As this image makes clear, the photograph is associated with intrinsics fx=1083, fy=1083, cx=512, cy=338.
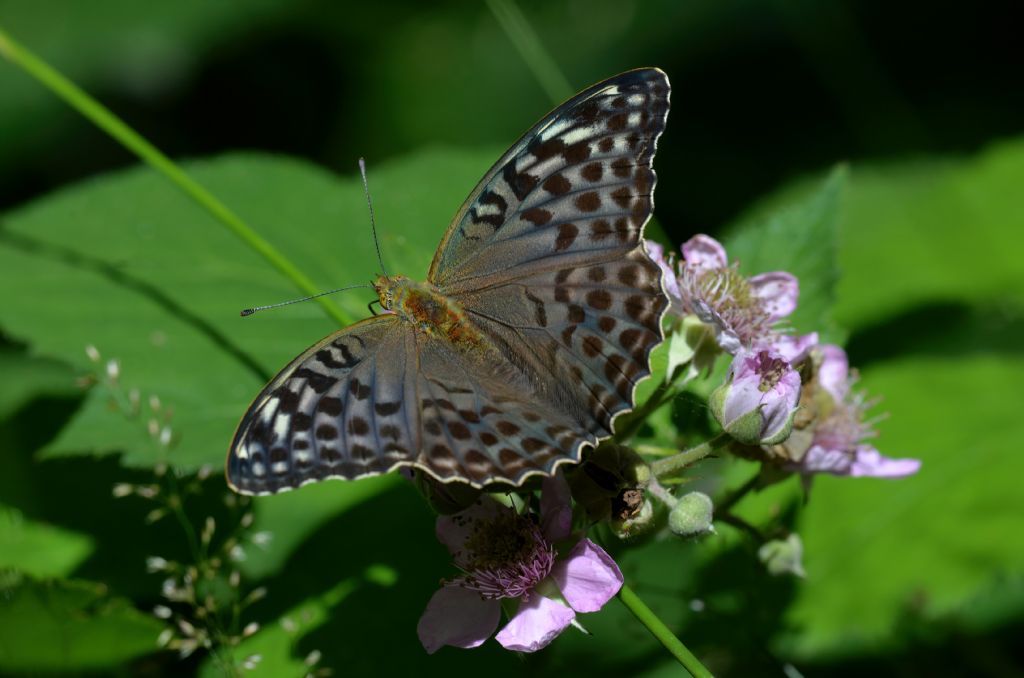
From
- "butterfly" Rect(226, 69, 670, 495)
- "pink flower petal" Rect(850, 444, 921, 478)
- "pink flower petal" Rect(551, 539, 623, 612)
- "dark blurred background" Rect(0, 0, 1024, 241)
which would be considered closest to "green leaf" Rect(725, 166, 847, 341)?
"pink flower petal" Rect(850, 444, 921, 478)

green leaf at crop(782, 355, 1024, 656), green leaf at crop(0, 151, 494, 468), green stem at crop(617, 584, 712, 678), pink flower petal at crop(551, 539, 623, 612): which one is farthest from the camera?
green leaf at crop(782, 355, 1024, 656)

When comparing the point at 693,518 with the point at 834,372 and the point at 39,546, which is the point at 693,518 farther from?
the point at 39,546

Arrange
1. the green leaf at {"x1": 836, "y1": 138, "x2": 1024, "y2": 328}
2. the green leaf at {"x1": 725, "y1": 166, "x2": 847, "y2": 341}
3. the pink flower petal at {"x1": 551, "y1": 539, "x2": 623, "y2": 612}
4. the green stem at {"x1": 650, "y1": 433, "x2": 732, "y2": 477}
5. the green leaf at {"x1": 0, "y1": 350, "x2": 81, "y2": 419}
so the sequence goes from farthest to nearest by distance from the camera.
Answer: the green leaf at {"x1": 836, "y1": 138, "x2": 1024, "y2": 328} → the green leaf at {"x1": 0, "y1": 350, "x2": 81, "y2": 419} → the green leaf at {"x1": 725, "y1": 166, "x2": 847, "y2": 341} → the green stem at {"x1": 650, "y1": 433, "x2": 732, "y2": 477} → the pink flower petal at {"x1": 551, "y1": 539, "x2": 623, "y2": 612}

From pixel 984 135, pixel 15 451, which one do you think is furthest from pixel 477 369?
pixel 984 135

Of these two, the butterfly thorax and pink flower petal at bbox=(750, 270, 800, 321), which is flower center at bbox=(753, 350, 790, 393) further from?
the butterfly thorax

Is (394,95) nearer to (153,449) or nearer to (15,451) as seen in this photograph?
(15,451)

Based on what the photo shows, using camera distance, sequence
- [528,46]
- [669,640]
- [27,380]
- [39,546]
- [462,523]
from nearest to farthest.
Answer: [669,640]
[462,523]
[39,546]
[27,380]
[528,46]

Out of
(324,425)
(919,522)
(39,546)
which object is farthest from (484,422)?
(919,522)

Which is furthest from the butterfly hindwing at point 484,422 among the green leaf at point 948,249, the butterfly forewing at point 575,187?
the green leaf at point 948,249

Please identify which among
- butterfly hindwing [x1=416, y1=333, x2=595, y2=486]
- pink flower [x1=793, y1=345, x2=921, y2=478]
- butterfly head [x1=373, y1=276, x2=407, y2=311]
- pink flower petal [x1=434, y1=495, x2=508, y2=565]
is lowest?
pink flower [x1=793, y1=345, x2=921, y2=478]
